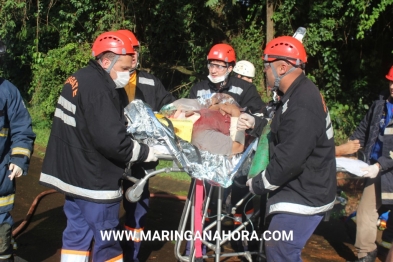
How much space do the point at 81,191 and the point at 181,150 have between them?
0.80 meters

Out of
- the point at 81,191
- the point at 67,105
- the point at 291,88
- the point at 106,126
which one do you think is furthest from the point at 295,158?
the point at 67,105

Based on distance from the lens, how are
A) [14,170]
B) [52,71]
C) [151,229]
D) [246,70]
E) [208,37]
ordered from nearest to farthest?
[14,170] → [151,229] → [246,70] → [208,37] → [52,71]

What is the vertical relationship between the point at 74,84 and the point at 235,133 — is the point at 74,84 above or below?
above

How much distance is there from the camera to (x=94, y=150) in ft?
10.8

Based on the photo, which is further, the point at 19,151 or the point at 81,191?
the point at 19,151

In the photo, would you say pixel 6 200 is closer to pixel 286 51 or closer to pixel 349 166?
pixel 286 51

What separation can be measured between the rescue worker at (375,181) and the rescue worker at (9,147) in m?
3.22

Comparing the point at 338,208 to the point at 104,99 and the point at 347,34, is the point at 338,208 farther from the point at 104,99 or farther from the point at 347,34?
the point at 104,99

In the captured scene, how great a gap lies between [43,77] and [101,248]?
8.22 metres

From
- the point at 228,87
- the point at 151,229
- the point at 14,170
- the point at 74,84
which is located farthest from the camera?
the point at 151,229

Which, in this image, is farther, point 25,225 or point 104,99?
point 25,225

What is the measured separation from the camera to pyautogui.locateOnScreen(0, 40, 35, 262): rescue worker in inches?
144

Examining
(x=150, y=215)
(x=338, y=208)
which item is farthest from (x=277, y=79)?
(x=338, y=208)

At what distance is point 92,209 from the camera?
3367 millimetres
